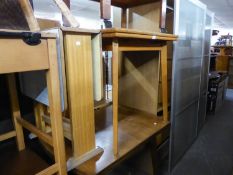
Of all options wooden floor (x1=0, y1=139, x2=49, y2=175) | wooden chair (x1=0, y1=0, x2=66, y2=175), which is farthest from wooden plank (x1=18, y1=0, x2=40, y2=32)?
wooden floor (x1=0, y1=139, x2=49, y2=175)

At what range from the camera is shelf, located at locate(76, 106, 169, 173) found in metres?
1.11

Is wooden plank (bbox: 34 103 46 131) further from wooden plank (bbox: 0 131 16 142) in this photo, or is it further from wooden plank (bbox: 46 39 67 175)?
wooden plank (bbox: 46 39 67 175)

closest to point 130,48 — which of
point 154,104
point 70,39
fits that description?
point 70,39

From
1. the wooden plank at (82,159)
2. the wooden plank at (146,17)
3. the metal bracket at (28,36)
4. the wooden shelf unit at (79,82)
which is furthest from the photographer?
the wooden plank at (146,17)

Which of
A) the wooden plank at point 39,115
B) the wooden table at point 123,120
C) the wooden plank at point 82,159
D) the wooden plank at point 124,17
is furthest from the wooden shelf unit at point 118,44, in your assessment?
the wooden plank at point 124,17

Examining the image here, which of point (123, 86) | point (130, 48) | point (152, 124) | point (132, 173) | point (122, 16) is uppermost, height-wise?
point (122, 16)

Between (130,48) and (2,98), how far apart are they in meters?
0.92

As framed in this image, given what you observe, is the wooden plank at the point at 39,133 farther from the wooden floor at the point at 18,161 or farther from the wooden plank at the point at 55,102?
the wooden floor at the point at 18,161

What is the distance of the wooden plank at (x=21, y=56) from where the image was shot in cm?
61

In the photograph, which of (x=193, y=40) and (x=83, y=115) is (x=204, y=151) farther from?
(x=83, y=115)

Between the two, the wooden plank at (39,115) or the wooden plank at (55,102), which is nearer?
the wooden plank at (55,102)

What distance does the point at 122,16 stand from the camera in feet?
6.27

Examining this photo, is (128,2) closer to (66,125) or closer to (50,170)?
(66,125)

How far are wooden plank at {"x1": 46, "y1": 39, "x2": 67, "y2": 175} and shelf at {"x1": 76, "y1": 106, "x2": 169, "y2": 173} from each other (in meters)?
0.18
